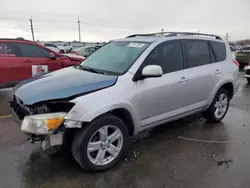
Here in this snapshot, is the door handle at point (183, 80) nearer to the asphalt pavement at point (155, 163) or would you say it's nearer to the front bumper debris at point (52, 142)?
the asphalt pavement at point (155, 163)

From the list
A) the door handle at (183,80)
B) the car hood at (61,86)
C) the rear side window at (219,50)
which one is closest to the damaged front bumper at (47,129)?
the car hood at (61,86)

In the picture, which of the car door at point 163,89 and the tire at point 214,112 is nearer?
the car door at point 163,89

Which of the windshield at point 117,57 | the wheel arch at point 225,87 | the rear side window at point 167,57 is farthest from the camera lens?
the wheel arch at point 225,87

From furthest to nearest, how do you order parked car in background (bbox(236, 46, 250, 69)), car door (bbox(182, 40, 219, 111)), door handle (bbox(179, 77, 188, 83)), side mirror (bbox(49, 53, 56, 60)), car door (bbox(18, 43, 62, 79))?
parked car in background (bbox(236, 46, 250, 69))
side mirror (bbox(49, 53, 56, 60))
car door (bbox(18, 43, 62, 79))
car door (bbox(182, 40, 219, 111))
door handle (bbox(179, 77, 188, 83))

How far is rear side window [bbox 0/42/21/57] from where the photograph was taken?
272 inches

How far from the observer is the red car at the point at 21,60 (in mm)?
6941

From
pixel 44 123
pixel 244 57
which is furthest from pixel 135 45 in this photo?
pixel 244 57

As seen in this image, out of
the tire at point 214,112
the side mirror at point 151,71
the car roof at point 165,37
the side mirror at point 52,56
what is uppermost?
the car roof at point 165,37

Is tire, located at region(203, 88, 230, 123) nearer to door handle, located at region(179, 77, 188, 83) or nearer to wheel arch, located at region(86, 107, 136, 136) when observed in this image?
door handle, located at region(179, 77, 188, 83)

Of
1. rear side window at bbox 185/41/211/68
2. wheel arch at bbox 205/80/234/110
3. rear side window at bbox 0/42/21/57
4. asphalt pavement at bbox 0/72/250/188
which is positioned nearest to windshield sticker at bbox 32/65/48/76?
rear side window at bbox 0/42/21/57

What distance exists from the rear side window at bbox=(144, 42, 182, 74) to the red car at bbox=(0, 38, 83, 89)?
4.44m

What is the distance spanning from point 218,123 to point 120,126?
9.18 ft

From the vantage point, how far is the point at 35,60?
24.4 ft

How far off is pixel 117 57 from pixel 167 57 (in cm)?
80
